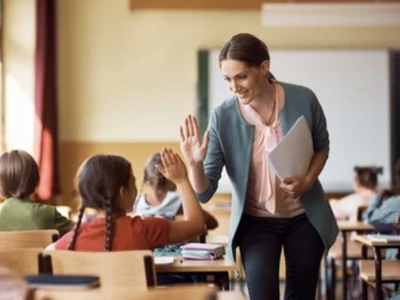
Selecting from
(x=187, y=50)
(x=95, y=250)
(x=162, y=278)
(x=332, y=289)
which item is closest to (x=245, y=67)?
(x=95, y=250)

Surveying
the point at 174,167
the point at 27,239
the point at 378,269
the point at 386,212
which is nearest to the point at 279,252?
the point at 174,167

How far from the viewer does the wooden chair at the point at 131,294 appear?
170cm

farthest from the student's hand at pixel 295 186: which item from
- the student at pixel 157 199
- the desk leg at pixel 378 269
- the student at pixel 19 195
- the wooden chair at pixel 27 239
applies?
the student at pixel 157 199

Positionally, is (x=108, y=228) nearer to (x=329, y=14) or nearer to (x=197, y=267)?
(x=197, y=267)

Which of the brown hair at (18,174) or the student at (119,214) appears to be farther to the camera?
→ the brown hair at (18,174)

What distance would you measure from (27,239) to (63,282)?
1284 mm

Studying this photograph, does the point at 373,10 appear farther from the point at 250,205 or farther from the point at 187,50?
Result: the point at 250,205

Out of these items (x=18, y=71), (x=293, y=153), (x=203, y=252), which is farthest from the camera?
(x=18, y=71)

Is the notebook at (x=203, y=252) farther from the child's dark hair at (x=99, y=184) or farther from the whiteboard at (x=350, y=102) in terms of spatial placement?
the whiteboard at (x=350, y=102)

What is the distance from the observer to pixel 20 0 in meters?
7.02

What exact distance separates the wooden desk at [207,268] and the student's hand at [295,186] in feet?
1.17

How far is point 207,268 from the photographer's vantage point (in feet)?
8.86

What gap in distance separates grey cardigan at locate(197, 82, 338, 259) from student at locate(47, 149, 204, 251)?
0.21 m

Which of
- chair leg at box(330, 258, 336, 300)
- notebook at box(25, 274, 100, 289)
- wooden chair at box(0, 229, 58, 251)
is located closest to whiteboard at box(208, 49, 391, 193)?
chair leg at box(330, 258, 336, 300)
